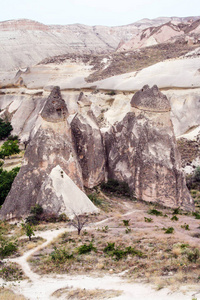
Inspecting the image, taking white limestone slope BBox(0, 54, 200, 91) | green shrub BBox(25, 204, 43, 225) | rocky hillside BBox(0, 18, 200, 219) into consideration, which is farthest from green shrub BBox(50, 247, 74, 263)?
white limestone slope BBox(0, 54, 200, 91)

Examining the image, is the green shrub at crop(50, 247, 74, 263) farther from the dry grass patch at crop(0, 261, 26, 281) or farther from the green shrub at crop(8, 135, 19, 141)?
the green shrub at crop(8, 135, 19, 141)

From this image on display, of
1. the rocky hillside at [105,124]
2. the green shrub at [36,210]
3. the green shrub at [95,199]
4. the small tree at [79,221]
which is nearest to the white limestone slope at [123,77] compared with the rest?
the rocky hillside at [105,124]

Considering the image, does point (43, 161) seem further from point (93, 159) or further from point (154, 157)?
point (154, 157)

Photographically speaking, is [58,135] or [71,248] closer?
[71,248]

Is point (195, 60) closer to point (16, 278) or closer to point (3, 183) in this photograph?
point (3, 183)

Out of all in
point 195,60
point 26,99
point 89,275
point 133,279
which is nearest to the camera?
point 133,279

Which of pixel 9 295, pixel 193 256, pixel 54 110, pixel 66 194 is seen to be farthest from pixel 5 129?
pixel 193 256

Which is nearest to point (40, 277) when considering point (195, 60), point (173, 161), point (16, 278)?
point (16, 278)
